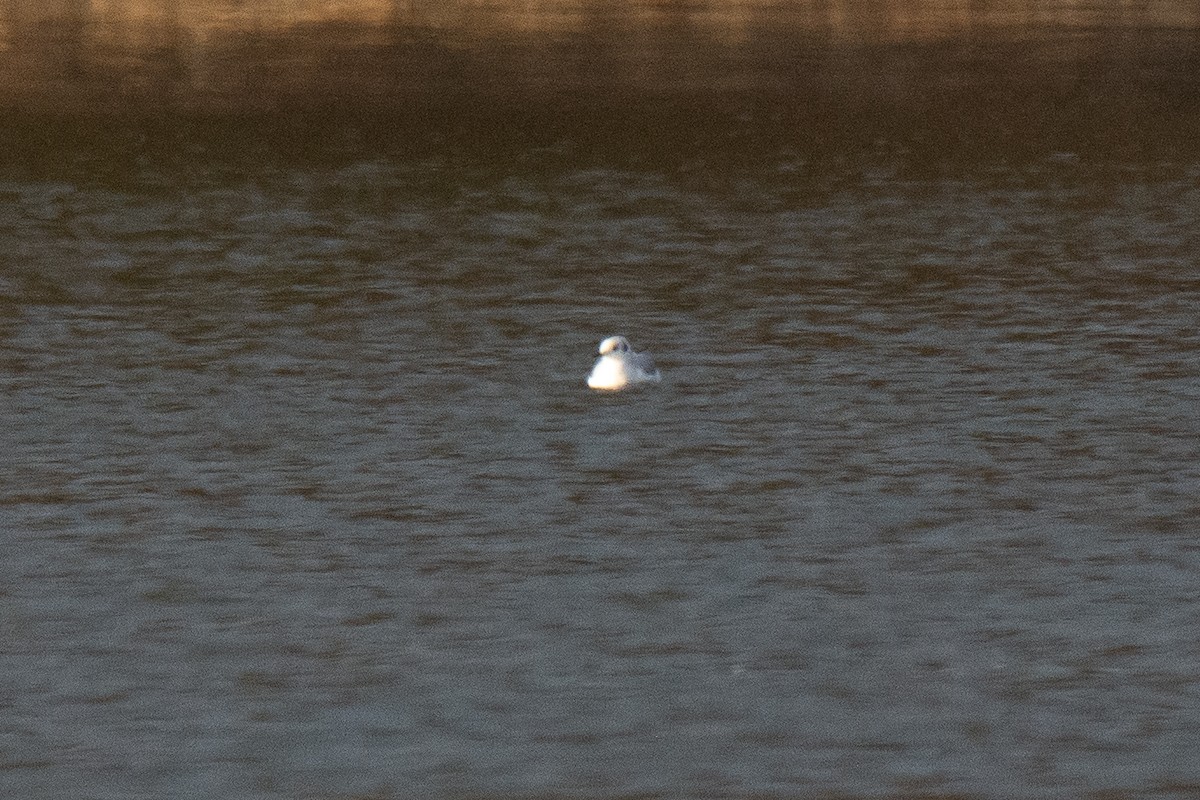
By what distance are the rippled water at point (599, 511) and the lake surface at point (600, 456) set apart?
5cm

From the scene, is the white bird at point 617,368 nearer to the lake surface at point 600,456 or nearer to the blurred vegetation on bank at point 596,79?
the lake surface at point 600,456

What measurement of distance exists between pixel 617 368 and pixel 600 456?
2641mm

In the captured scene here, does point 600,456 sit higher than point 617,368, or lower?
lower

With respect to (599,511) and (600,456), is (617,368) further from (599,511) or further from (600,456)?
(599,511)

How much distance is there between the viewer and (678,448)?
21484mm

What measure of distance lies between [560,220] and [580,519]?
17.5 metres

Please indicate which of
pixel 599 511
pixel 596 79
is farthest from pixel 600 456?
pixel 596 79

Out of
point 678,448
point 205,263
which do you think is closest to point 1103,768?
point 678,448

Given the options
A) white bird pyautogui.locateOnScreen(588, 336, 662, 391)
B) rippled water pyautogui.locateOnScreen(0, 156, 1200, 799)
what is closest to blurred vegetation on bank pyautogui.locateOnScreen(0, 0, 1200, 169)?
rippled water pyautogui.locateOnScreen(0, 156, 1200, 799)

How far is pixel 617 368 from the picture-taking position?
23.6 meters

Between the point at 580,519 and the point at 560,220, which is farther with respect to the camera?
the point at 560,220

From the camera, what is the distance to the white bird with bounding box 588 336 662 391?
77.5 ft

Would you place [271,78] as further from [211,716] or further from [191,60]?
[211,716]

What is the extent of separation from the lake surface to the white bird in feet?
0.82
